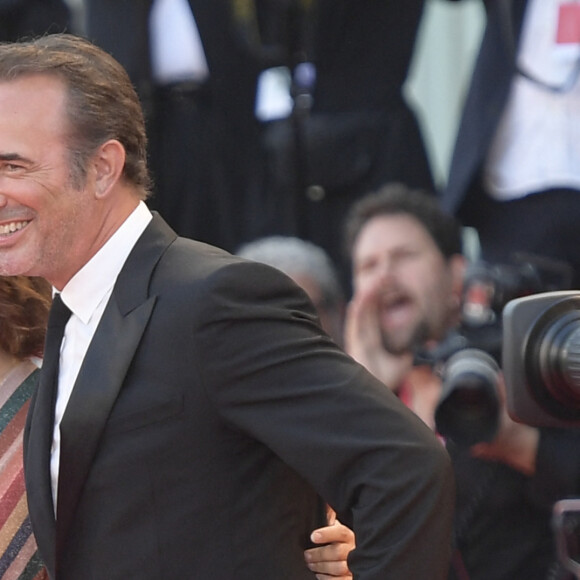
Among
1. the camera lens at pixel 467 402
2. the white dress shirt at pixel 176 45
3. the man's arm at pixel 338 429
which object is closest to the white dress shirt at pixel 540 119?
the camera lens at pixel 467 402

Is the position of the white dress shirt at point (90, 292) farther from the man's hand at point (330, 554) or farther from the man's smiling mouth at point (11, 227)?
the man's hand at point (330, 554)

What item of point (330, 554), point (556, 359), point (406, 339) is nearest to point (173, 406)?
point (330, 554)

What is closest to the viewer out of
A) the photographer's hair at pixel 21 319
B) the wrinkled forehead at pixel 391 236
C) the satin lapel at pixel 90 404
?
the satin lapel at pixel 90 404

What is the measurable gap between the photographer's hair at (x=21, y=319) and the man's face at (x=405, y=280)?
1.26 metres

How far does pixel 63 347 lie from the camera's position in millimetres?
2229

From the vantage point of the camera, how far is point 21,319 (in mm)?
2721

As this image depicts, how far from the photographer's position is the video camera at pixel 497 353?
2.08 metres

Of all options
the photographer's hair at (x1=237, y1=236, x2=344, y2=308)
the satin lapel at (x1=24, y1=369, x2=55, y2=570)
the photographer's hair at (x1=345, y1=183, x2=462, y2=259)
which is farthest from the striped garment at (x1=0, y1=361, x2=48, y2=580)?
the photographer's hair at (x1=345, y1=183, x2=462, y2=259)

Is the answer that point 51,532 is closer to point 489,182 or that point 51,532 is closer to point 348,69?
point 489,182

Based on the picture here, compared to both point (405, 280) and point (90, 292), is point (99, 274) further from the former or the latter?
point (405, 280)

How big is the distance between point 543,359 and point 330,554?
435mm

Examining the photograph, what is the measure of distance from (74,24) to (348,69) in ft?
3.25

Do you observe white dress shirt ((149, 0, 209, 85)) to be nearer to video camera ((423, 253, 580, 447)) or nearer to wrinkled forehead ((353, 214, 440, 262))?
wrinkled forehead ((353, 214, 440, 262))

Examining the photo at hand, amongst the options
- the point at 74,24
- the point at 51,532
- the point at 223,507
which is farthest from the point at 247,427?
the point at 74,24
